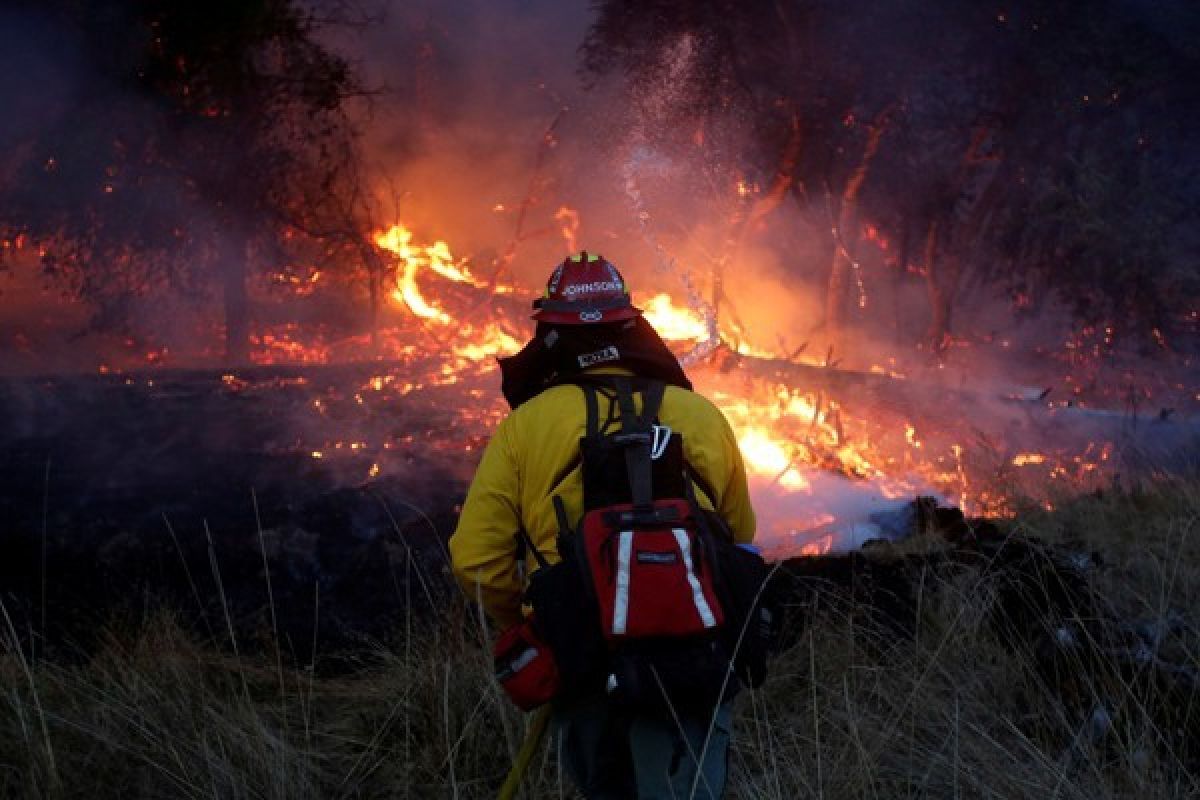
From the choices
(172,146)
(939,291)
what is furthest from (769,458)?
(939,291)

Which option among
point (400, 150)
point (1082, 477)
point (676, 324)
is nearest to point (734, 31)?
point (676, 324)

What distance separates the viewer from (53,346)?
1387cm

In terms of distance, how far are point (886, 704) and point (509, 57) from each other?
53.0 ft

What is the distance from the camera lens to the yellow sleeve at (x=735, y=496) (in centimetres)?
267

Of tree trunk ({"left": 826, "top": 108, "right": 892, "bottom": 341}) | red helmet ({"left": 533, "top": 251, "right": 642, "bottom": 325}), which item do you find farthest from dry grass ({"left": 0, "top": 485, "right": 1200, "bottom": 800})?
tree trunk ({"left": 826, "top": 108, "right": 892, "bottom": 341})

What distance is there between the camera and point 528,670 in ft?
7.65

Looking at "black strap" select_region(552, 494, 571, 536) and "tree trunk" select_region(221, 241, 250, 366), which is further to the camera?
"tree trunk" select_region(221, 241, 250, 366)

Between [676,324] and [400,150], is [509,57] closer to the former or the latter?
[400,150]

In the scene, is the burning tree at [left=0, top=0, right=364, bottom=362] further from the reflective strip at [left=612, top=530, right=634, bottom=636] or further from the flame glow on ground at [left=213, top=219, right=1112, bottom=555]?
the reflective strip at [left=612, top=530, right=634, bottom=636]

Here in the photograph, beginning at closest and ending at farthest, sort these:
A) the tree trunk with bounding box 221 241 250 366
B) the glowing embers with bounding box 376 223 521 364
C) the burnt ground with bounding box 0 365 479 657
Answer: the burnt ground with bounding box 0 365 479 657
the tree trunk with bounding box 221 241 250 366
the glowing embers with bounding box 376 223 521 364

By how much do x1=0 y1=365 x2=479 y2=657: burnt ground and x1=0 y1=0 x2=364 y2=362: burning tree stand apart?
15.1ft

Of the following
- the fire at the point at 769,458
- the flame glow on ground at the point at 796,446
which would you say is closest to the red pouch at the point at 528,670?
the flame glow on ground at the point at 796,446

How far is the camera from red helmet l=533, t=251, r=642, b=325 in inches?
104

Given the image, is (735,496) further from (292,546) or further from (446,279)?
(446,279)
